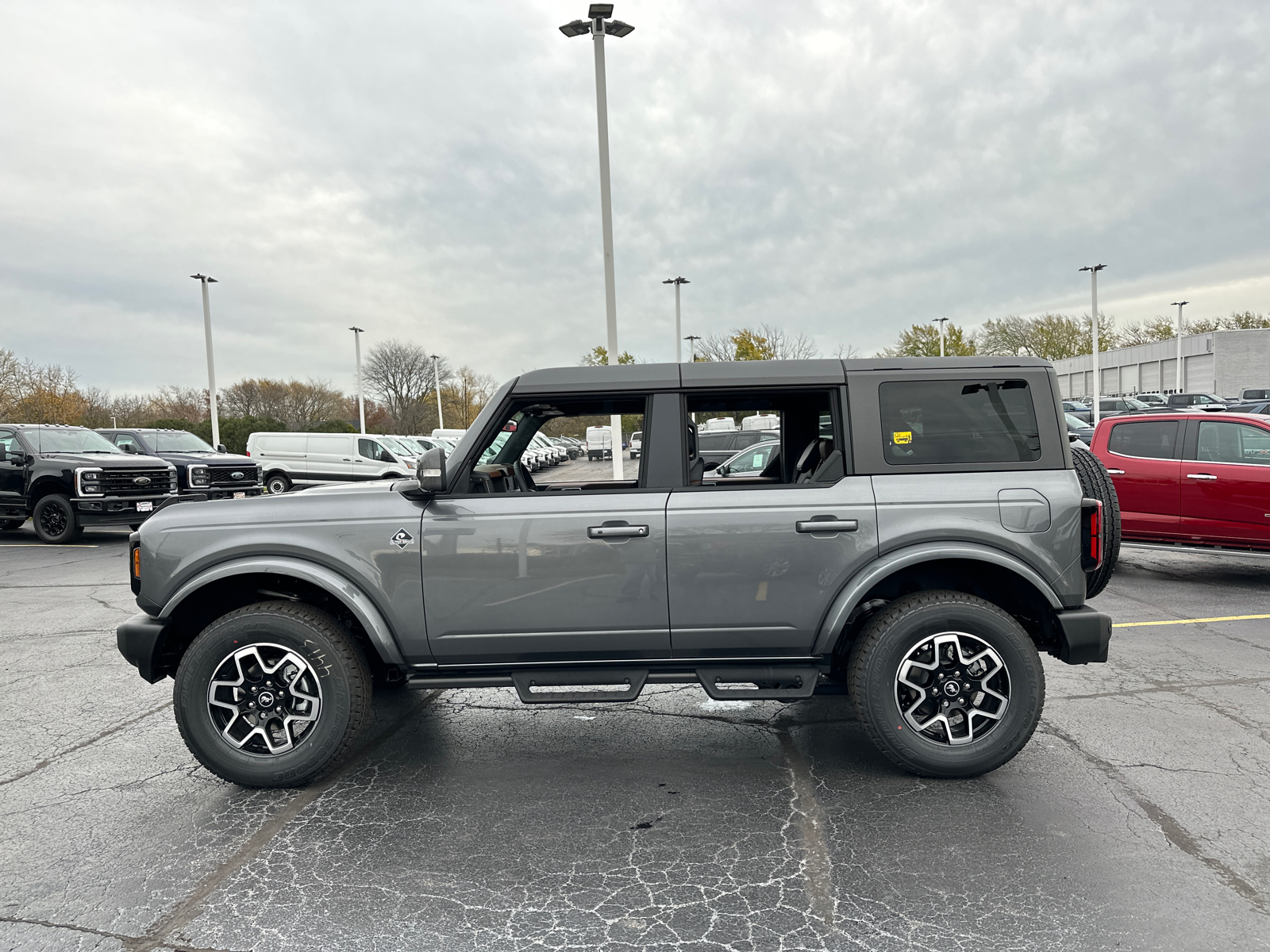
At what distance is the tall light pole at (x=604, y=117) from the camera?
53.0ft

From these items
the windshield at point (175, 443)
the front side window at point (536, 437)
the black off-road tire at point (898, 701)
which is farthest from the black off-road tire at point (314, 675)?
the windshield at point (175, 443)

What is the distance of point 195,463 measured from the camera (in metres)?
17.8

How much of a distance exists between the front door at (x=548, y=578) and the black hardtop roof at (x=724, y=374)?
0.57m

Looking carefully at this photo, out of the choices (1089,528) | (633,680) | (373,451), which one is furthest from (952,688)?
(373,451)

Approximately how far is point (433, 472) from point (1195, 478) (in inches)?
321

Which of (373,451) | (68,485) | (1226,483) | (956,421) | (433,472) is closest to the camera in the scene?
(433,472)

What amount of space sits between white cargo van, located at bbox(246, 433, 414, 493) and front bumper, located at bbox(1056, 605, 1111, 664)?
24296 millimetres

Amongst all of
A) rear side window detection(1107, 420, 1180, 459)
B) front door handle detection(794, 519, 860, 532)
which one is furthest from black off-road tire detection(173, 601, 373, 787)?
rear side window detection(1107, 420, 1180, 459)

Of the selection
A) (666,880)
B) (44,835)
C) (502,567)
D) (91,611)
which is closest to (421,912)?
(666,880)

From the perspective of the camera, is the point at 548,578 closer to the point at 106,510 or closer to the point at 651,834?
the point at 651,834

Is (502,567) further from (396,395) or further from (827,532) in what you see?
(396,395)

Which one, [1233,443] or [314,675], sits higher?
[1233,443]

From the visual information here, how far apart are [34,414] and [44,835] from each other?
4654 cm

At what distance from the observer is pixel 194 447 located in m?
19.9
